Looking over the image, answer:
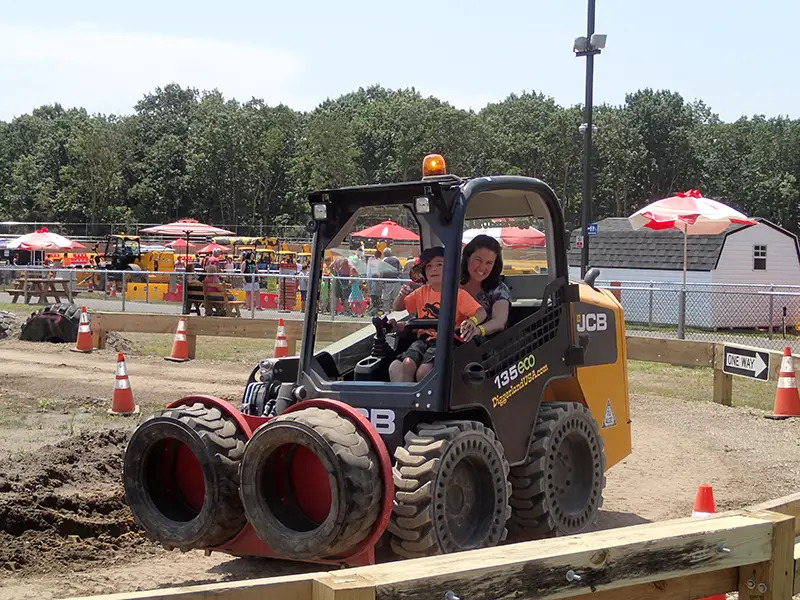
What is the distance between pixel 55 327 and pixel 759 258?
64.9 feet

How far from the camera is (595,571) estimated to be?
312cm

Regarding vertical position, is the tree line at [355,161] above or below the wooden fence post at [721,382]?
above

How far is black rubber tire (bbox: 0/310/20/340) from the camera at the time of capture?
20.4m

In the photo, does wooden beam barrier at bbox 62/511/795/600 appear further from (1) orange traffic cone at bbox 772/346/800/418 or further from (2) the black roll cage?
(1) orange traffic cone at bbox 772/346/800/418

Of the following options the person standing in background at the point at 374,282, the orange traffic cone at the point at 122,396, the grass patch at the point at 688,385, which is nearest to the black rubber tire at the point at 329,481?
the person standing in background at the point at 374,282

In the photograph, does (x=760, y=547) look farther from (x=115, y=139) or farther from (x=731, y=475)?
(x=115, y=139)

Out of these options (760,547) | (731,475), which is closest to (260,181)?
(731,475)

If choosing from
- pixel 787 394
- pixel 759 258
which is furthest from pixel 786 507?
pixel 759 258

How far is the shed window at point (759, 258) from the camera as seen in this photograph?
29.7m

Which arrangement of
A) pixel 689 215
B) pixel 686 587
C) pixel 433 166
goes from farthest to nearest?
1. pixel 689 215
2. pixel 433 166
3. pixel 686 587

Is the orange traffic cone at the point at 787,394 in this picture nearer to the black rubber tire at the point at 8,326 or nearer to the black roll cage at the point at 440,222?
the black roll cage at the point at 440,222

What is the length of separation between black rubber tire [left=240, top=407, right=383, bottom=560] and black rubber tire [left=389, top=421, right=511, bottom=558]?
0.20 meters

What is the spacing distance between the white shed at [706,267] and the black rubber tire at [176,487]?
19724 mm

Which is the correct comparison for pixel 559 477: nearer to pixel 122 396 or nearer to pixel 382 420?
pixel 382 420
